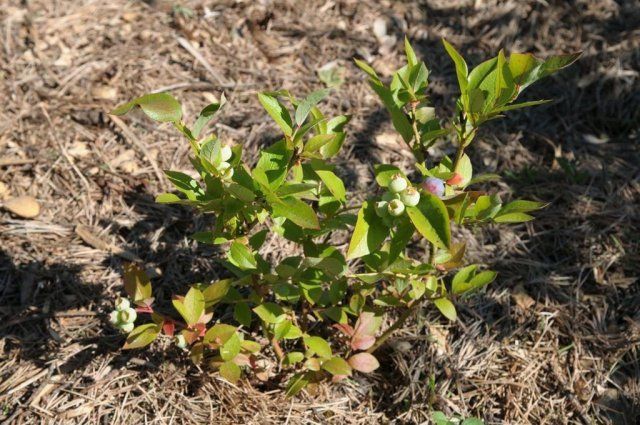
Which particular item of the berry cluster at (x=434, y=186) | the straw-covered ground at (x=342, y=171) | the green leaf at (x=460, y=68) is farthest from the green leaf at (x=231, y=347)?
the green leaf at (x=460, y=68)

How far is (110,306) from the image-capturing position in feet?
6.86

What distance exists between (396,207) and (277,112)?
39cm

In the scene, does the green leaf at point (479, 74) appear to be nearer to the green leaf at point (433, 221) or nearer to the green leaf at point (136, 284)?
the green leaf at point (433, 221)

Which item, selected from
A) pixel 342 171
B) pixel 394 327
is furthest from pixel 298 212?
pixel 342 171

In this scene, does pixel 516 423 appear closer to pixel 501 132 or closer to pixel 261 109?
pixel 501 132

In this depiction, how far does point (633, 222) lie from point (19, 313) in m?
2.29

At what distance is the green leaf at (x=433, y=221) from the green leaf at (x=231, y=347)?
0.67 metres

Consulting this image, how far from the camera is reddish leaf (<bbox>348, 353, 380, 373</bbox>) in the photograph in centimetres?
187

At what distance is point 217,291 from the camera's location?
1.55 meters

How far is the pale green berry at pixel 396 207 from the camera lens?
4.07ft

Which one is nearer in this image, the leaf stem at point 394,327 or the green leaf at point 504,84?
the green leaf at point 504,84

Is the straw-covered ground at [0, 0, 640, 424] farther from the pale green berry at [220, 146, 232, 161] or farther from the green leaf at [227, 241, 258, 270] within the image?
the pale green berry at [220, 146, 232, 161]

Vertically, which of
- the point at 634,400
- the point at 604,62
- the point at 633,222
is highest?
the point at 604,62

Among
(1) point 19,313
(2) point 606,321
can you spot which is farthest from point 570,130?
(1) point 19,313
